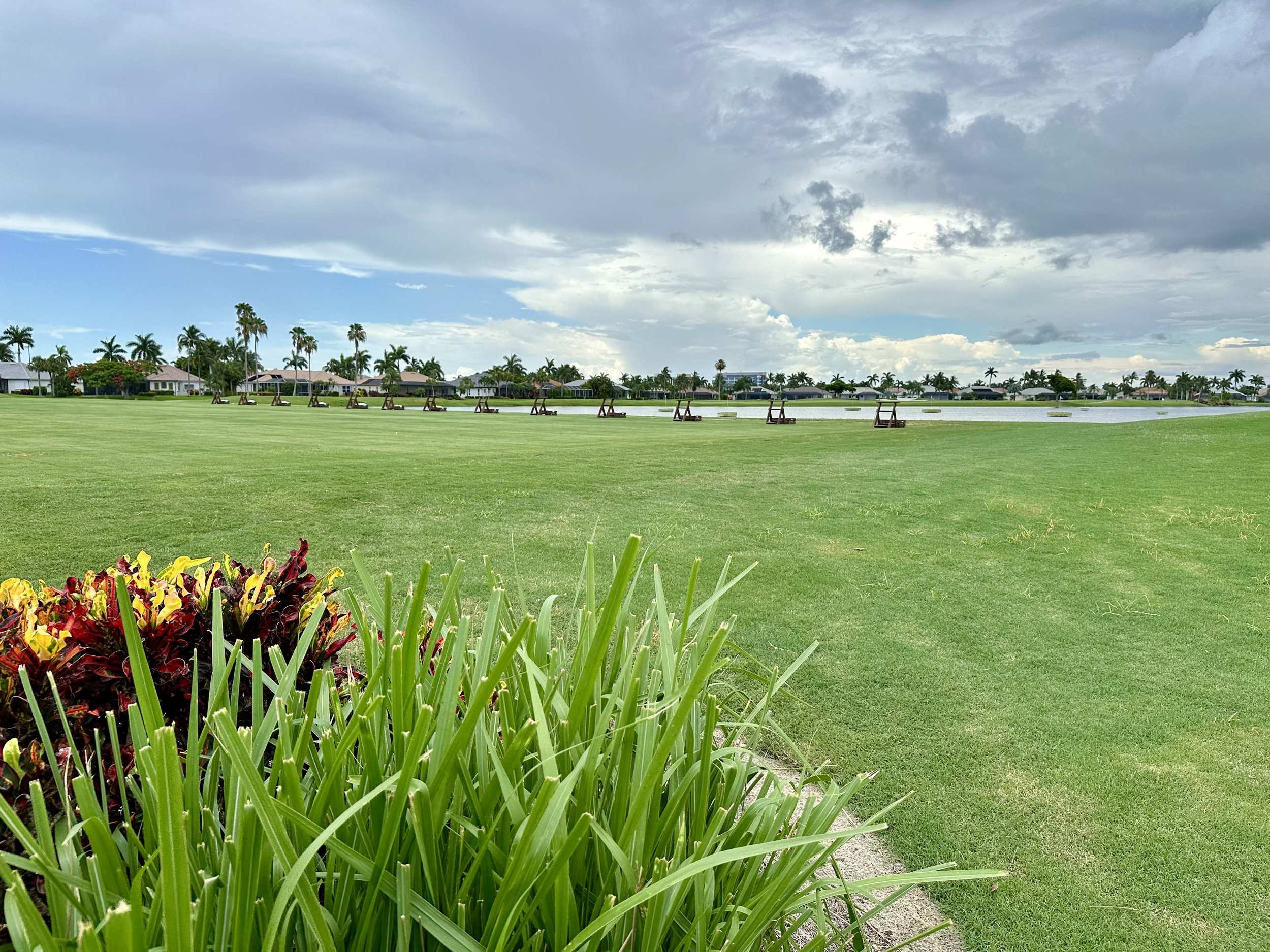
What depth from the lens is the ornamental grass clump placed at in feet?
3.46

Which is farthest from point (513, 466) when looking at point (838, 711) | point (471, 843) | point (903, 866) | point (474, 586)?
point (471, 843)

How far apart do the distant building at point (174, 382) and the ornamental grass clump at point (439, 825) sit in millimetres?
130231

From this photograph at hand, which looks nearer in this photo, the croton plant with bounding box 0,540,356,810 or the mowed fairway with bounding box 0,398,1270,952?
the croton plant with bounding box 0,540,356,810

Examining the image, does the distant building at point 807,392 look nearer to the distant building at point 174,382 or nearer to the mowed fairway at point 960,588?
the distant building at point 174,382

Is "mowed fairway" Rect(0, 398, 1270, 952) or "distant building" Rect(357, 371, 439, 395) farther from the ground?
"distant building" Rect(357, 371, 439, 395)

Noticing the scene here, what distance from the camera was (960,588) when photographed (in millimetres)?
6664

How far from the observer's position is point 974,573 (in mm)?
7148

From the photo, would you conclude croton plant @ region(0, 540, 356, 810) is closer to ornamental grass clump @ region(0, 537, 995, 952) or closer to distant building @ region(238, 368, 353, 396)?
ornamental grass clump @ region(0, 537, 995, 952)

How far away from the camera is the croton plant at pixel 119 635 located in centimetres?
190

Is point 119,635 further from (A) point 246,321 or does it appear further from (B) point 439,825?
(A) point 246,321

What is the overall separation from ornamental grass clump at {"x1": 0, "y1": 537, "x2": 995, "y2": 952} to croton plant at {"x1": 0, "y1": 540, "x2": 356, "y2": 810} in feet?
1.12

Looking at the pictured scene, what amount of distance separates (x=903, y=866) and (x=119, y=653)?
113 inches

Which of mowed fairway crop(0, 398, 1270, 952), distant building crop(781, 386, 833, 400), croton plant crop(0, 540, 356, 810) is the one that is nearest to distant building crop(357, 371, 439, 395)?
distant building crop(781, 386, 833, 400)

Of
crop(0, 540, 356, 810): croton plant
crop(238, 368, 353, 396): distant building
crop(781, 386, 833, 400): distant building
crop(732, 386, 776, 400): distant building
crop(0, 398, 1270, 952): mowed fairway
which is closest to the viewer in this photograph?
crop(0, 540, 356, 810): croton plant
